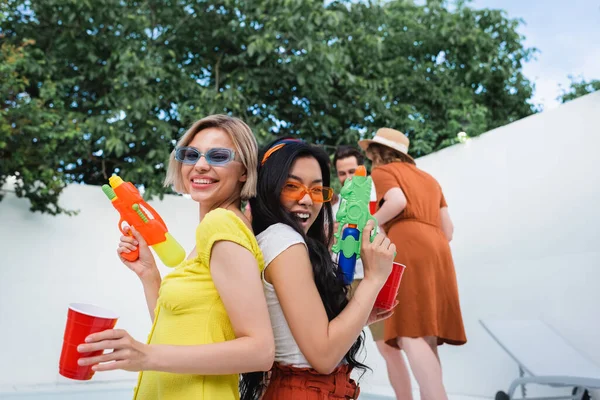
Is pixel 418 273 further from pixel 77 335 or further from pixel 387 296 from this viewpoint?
pixel 77 335

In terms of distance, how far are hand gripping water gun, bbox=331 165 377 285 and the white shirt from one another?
93 mm

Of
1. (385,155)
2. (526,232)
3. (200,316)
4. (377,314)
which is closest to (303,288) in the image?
(200,316)

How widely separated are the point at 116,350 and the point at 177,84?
628 centimetres

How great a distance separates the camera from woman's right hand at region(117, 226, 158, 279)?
1.62m

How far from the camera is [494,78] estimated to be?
9477 millimetres

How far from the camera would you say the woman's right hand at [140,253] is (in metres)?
1.62

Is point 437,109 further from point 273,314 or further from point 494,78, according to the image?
point 273,314

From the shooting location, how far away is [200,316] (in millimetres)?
1291

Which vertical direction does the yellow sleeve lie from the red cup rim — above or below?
above

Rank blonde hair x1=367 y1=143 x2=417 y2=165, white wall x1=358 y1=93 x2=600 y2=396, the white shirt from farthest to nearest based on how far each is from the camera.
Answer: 1. white wall x1=358 y1=93 x2=600 y2=396
2. blonde hair x1=367 y1=143 x2=417 y2=165
3. the white shirt

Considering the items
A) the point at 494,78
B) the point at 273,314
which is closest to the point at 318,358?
the point at 273,314

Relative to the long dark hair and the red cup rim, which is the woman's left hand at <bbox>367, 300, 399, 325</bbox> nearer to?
the long dark hair

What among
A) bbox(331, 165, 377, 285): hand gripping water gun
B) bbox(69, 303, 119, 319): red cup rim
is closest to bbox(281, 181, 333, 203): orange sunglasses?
bbox(331, 165, 377, 285): hand gripping water gun

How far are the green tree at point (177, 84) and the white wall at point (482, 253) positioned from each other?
488 mm
